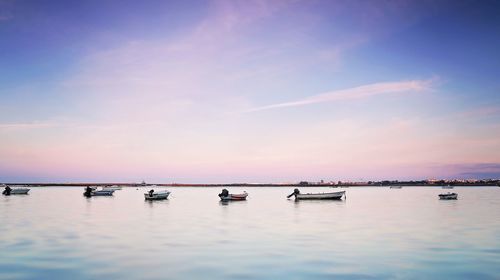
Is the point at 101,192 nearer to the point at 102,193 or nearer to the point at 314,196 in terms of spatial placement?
the point at 102,193

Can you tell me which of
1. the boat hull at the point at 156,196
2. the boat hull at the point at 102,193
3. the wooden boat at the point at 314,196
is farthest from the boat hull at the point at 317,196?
the boat hull at the point at 102,193

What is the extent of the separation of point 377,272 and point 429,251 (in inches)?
282

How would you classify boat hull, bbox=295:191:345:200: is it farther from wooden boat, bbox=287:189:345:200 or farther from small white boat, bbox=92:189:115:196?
small white boat, bbox=92:189:115:196

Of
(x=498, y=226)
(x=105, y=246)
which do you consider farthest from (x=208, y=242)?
(x=498, y=226)

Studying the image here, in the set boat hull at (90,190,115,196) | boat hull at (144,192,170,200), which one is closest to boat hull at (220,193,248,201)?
boat hull at (144,192,170,200)

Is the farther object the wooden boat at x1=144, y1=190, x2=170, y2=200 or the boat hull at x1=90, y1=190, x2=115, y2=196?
the boat hull at x1=90, y1=190, x2=115, y2=196

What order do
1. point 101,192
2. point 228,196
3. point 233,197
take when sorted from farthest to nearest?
point 101,192
point 233,197
point 228,196

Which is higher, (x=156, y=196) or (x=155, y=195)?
(x=155, y=195)

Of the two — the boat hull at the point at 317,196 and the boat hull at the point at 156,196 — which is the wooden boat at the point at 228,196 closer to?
the boat hull at the point at 317,196

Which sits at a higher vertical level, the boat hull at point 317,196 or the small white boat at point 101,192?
the small white boat at point 101,192

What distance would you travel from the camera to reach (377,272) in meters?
18.9

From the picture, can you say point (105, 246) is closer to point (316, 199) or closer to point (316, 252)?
point (316, 252)


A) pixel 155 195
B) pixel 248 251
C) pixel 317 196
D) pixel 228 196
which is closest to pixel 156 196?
pixel 155 195

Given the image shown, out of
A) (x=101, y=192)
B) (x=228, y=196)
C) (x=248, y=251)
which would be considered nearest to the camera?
(x=248, y=251)
